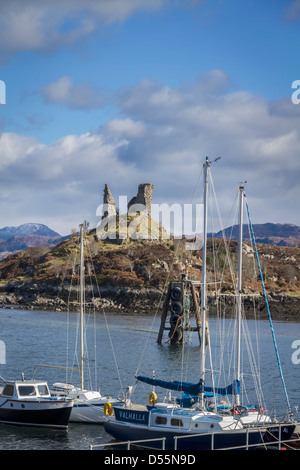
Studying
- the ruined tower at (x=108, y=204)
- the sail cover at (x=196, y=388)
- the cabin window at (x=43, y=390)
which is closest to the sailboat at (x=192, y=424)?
the sail cover at (x=196, y=388)

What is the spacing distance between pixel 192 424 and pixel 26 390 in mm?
10867

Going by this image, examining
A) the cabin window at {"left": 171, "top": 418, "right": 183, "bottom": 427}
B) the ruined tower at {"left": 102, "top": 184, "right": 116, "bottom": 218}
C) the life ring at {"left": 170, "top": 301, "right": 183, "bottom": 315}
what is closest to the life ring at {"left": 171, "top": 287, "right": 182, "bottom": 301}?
the life ring at {"left": 170, "top": 301, "right": 183, "bottom": 315}

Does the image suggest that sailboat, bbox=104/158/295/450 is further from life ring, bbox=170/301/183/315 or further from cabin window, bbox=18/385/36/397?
life ring, bbox=170/301/183/315

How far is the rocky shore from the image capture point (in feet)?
350

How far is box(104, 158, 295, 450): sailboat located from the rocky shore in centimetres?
7040

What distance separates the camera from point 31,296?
12112 centimetres

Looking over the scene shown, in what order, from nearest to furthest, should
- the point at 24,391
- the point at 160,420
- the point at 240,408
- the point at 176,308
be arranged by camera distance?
the point at 160,420 → the point at 240,408 → the point at 24,391 → the point at 176,308

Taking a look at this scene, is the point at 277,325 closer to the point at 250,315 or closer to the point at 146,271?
the point at 250,315

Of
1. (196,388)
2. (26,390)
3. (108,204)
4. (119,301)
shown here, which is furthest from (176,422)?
(108,204)

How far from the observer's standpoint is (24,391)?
114 ft

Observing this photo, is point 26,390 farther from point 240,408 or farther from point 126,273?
point 126,273

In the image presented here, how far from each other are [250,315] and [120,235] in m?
52.8

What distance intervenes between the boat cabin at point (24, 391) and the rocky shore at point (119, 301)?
67.8m
